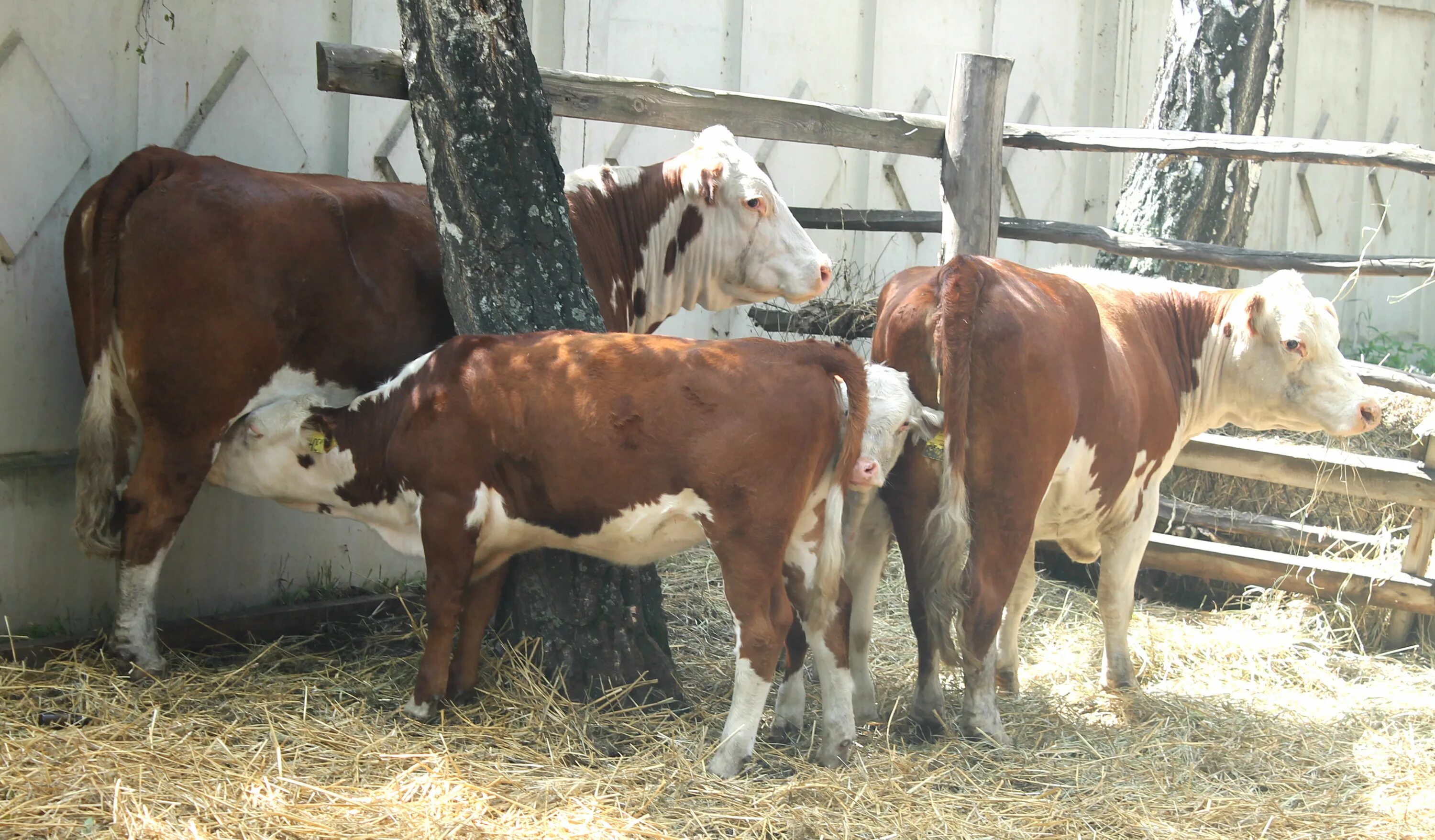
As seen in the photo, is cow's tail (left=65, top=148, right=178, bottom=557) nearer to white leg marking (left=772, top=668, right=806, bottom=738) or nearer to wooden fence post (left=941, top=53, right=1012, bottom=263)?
white leg marking (left=772, top=668, right=806, bottom=738)

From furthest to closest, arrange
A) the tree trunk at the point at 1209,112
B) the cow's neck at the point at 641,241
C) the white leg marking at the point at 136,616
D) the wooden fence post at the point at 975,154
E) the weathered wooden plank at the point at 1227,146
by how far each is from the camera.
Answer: the tree trunk at the point at 1209,112, the wooden fence post at the point at 975,154, the cow's neck at the point at 641,241, the weathered wooden plank at the point at 1227,146, the white leg marking at the point at 136,616

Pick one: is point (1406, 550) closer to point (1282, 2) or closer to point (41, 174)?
point (1282, 2)

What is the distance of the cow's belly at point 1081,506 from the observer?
4.81 metres

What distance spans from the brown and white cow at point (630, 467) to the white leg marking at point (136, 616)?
0.71m

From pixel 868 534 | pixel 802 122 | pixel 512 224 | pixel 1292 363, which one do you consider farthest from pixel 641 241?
pixel 1292 363

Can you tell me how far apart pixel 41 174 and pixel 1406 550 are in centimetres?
657

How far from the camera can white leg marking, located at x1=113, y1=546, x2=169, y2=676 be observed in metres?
4.65

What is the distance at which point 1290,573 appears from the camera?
21.8 feet

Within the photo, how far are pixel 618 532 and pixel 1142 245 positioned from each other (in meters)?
3.57

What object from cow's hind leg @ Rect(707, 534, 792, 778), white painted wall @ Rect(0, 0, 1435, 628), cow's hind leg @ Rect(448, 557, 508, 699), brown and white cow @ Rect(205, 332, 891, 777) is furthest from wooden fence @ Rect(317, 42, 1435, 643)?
cow's hind leg @ Rect(707, 534, 792, 778)

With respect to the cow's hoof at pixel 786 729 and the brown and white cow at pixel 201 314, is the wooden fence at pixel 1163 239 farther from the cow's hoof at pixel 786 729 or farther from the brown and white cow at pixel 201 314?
the cow's hoof at pixel 786 729

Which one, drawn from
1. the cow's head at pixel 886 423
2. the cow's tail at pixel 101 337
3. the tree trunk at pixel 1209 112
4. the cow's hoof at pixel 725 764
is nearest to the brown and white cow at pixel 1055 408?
the cow's head at pixel 886 423

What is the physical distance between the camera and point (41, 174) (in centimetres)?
484

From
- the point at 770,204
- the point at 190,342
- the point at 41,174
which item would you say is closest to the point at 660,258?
the point at 770,204
